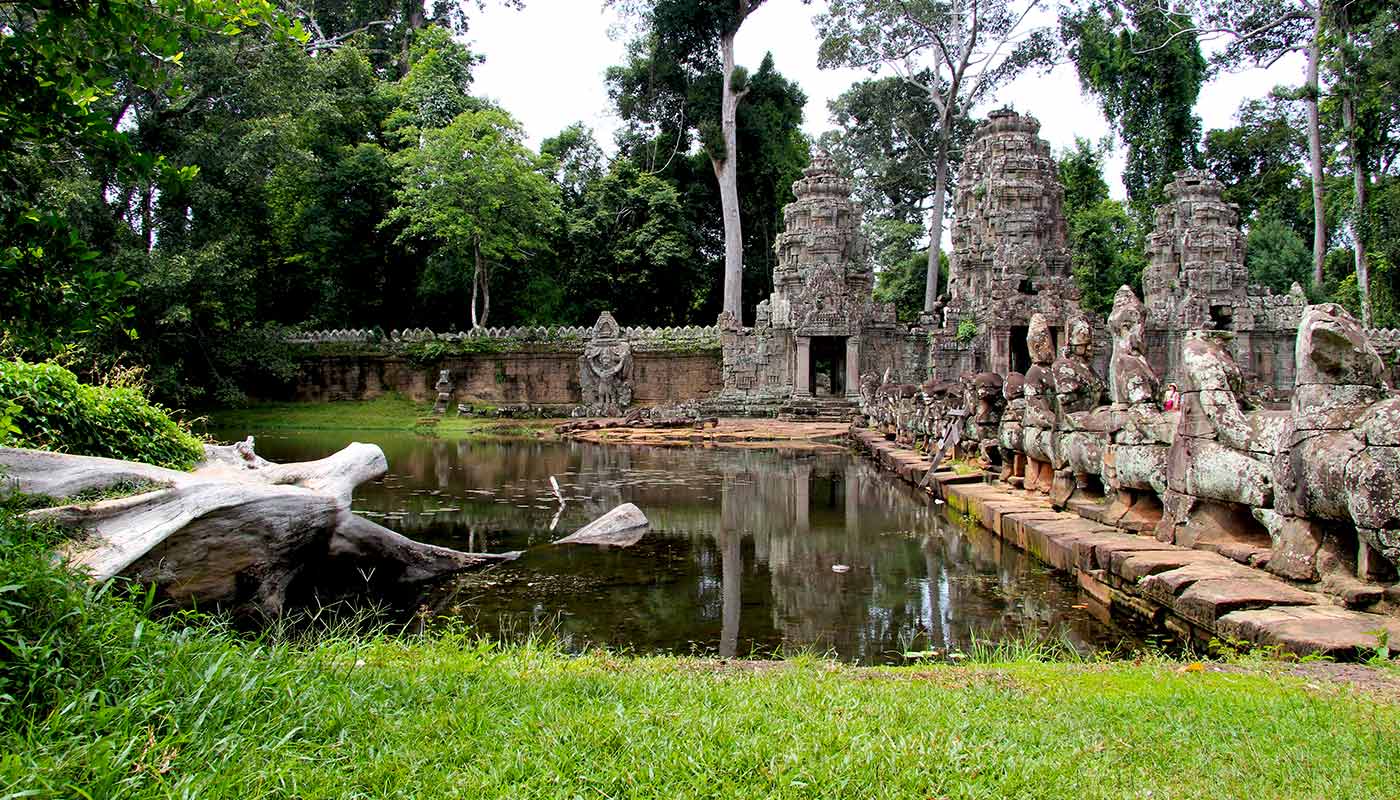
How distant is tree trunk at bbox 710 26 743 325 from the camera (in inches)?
1110

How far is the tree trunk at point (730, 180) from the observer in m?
28.2

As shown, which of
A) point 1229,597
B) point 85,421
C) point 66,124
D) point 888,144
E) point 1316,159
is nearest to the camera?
point 66,124

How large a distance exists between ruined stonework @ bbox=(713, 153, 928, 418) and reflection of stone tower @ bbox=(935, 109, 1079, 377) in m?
1.77

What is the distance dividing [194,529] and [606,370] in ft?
65.5

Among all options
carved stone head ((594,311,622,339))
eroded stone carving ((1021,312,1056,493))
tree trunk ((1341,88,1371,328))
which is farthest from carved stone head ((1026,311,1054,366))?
tree trunk ((1341,88,1371,328))

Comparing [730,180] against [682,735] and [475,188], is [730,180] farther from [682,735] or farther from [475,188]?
[682,735]

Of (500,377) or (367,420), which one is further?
(500,377)

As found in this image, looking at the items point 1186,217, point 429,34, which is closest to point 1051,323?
point 1186,217

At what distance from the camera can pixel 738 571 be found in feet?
21.6

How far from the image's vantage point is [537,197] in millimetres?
27000

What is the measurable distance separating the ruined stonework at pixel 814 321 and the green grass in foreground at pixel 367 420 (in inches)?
231

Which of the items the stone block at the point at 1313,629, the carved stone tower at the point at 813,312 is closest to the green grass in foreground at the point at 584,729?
the stone block at the point at 1313,629

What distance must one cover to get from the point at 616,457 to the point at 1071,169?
25.7 meters

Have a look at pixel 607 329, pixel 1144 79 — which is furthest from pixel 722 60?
pixel 1144 79
